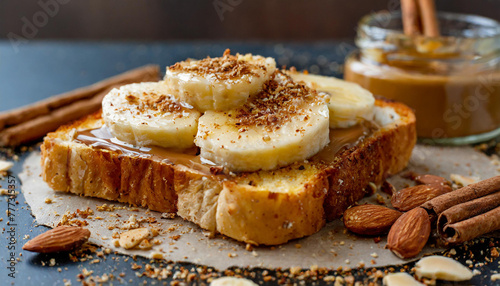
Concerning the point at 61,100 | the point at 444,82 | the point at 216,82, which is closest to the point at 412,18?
the point at 444,82

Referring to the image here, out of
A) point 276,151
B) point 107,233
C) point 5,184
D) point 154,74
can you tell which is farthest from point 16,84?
point 276,151

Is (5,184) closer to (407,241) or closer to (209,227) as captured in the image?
(209,227)

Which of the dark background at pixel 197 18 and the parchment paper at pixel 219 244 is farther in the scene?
the dark background at pixel 197 18

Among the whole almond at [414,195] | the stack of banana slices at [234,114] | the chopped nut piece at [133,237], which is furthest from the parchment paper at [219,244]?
the stack of banana slices at [234,114]

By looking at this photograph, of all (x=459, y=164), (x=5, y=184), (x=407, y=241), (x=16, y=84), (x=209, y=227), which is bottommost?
(x=459, y=164)

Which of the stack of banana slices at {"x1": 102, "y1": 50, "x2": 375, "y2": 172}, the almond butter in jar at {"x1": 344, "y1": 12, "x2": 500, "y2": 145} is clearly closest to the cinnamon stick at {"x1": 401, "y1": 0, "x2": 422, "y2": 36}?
the almond butter in jar at {"x1": 344, "y1": 12, "x2": 500, "y2": 145}

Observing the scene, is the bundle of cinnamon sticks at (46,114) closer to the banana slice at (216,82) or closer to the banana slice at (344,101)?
the banana slice at (216,82)

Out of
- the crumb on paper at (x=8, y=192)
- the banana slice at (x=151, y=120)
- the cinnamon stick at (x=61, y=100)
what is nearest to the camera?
the banana slice at (x=151, y=120)
